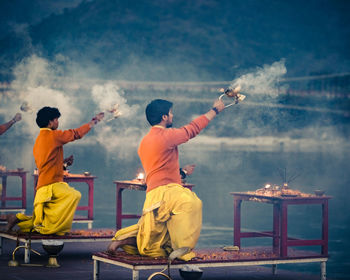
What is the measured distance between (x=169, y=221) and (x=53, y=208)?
158 cm

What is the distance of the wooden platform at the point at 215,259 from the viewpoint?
4.40m

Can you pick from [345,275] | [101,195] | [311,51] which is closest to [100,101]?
[101,195]

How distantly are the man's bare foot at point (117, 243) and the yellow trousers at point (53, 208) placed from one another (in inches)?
48.0

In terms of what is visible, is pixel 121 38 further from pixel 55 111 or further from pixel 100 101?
pixel 55 111

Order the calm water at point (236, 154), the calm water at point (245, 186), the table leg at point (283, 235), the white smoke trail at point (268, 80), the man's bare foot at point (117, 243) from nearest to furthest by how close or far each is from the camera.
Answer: the man's bare foot at point (117, 243) < the table leg at point (283, 235) < the calm water at point (245, 186) < the calm water at point (236, 154) < the white smoke trail at point (268, 80)

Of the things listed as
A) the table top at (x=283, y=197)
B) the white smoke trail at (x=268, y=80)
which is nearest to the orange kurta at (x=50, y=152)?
the table top at (x=283, y=197)

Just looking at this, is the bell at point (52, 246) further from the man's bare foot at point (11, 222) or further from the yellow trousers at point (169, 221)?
the yellow trousers at point (169, 221)

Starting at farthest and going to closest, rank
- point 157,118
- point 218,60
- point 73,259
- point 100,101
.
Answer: point 218,60, point 100,101, point 73,259, point 157,118

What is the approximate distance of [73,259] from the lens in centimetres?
592

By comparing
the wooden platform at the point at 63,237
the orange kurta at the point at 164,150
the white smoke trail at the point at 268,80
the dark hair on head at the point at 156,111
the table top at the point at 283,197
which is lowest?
the wooden platform at the point at 63,237

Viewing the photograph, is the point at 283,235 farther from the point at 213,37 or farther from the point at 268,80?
the point at 268,80

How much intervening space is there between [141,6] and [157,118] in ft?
59.3

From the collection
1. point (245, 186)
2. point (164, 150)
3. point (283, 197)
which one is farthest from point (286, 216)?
point (245, 186)

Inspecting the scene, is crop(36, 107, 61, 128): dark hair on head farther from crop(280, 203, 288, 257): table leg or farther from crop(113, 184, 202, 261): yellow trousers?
crop(280, 203, 288, 257): table leg
